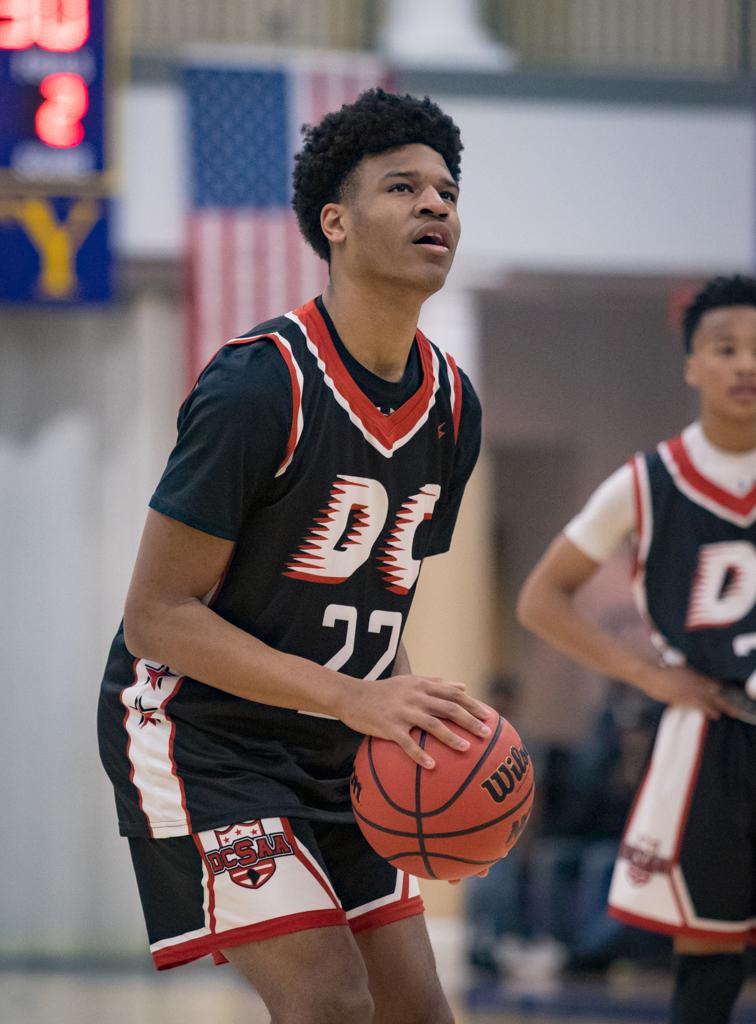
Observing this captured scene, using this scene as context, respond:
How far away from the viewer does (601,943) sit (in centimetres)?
728

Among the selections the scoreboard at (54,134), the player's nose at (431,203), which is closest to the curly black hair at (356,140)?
the player's nose at (431,203)

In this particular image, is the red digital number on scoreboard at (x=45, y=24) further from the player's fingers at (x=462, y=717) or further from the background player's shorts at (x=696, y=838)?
the player's fingers at (x=462, y=717)

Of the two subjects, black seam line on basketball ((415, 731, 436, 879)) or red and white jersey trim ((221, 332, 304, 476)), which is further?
red and white jersey trim ((221, 332, 304, 476))

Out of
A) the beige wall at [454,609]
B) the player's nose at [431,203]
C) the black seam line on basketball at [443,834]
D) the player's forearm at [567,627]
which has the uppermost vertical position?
the player's nose at [431,203]

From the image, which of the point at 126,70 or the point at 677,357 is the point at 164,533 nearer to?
the point at 126,70

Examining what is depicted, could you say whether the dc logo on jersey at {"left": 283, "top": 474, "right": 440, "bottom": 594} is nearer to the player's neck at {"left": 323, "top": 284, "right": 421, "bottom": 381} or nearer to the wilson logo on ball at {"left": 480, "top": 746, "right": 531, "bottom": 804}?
the player's neck at {"left": 323, "top": 284, "right": 421, "bottom": 381}

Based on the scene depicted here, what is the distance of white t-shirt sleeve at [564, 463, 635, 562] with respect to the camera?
13.5 feet

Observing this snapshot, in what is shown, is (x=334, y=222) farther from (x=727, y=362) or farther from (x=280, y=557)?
(x=727, y=362)

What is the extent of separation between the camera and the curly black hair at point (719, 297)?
419 cm

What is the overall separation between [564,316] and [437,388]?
28.6ft

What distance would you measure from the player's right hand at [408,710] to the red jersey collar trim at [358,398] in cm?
51

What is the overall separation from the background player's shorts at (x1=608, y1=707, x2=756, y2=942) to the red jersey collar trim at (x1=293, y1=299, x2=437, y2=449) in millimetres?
1484

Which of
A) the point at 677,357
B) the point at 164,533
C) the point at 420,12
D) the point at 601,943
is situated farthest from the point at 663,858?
the point at 677,357

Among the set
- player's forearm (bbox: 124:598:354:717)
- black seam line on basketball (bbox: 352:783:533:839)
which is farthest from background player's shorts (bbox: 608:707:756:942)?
player's forearm (bbox: 124:598:354:717)
